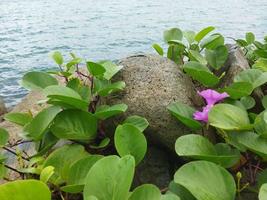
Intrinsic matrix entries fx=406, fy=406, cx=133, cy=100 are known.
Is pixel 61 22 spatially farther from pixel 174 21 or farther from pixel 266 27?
pixel 266 27

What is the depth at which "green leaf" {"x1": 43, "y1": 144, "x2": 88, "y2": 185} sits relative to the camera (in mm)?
916

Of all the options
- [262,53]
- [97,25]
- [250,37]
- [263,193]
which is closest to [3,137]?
[263,193]

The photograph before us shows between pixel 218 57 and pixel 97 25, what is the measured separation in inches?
236

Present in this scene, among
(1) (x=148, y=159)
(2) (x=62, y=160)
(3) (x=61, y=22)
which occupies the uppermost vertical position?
(2) (x=62, y=160)

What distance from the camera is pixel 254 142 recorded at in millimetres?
869

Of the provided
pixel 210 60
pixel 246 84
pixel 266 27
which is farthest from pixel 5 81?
pixel 266 27

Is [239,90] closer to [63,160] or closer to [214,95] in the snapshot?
[214,95]

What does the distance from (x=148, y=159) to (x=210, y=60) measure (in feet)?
1.60

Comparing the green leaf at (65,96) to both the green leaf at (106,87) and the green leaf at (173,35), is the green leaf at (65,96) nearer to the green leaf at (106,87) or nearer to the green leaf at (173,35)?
the green leaf at (106,87)

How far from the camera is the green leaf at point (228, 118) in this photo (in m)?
0.90

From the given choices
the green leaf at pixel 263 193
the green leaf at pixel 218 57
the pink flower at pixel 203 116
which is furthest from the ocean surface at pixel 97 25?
the green leaf at pixel 263 193

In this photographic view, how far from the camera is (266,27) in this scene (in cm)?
622

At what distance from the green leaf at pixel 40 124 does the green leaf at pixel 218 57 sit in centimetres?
65

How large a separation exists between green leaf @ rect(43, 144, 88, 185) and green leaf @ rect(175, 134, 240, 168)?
26 centimetres
